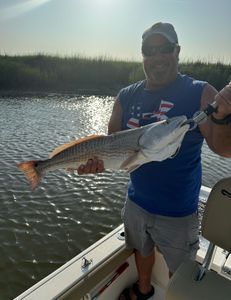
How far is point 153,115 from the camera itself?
285 centimetres

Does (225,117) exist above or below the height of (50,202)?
above

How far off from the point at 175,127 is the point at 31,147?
9040mm

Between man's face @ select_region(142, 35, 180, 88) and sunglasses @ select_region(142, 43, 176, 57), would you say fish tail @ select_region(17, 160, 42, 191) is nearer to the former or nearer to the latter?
man's face @ select_region(142, 35, 180, 88)

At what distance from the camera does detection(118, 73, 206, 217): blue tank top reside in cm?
Result: 269

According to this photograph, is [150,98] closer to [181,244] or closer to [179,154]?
[179,154]

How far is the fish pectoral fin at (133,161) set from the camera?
2543 millimetres

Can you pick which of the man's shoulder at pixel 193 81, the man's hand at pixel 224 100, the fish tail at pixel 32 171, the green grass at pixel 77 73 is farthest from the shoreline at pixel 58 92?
the man's hand at pixel 224 100

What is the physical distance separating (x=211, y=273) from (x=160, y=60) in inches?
71.5

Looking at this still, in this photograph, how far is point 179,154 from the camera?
107 inches

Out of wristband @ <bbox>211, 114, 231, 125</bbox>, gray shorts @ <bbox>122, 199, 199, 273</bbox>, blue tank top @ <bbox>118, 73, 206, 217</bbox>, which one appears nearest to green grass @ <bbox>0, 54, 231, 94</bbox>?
blue tank top @ <bbox>118, 73, 206, 217</bbox>

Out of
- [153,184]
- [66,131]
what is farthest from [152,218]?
[66,131]

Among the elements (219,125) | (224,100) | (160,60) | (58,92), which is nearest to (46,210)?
(160,60)

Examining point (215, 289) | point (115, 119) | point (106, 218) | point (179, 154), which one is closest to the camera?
point (215, 289)

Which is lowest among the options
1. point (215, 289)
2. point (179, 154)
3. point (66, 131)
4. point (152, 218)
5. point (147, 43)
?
point (66, 131)
